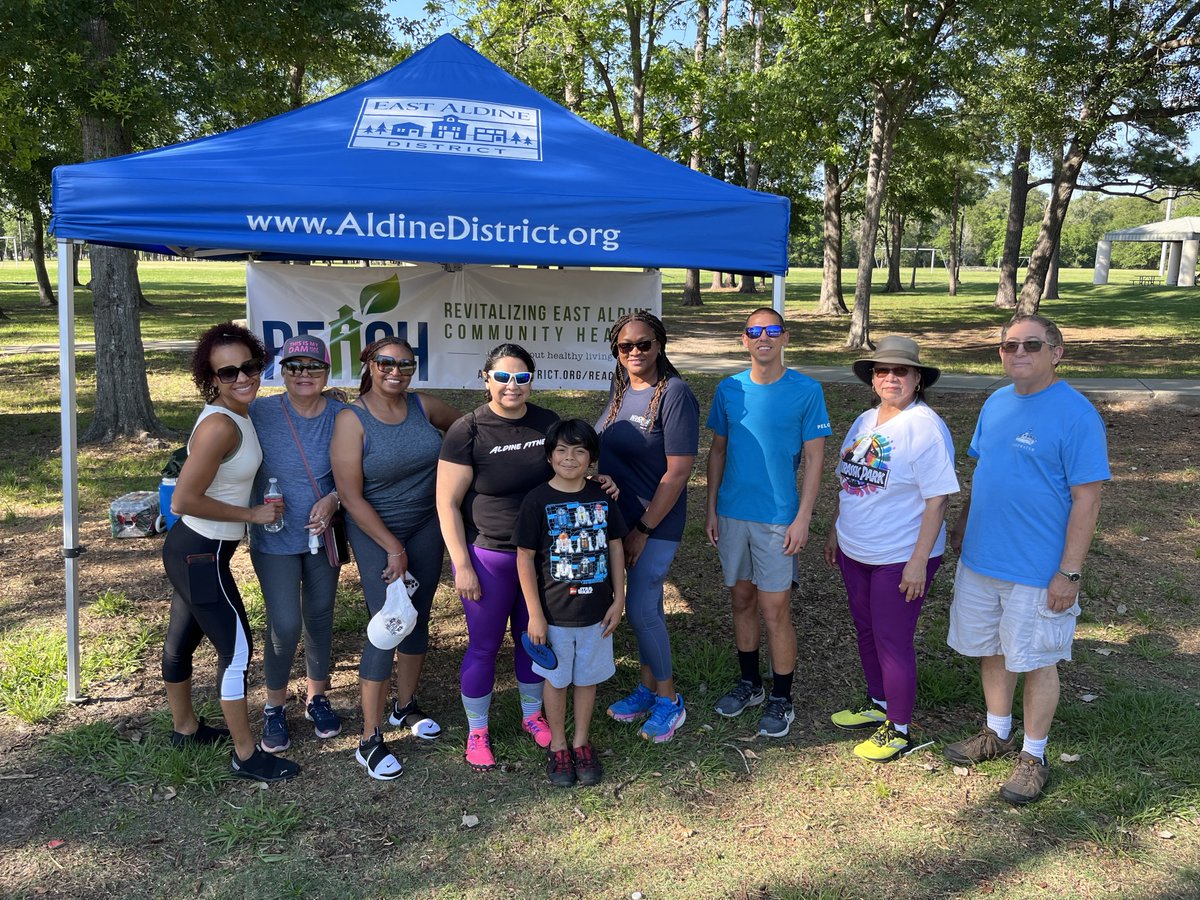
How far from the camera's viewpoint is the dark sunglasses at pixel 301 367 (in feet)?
10.6

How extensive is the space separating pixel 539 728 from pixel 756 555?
1166 millimetres

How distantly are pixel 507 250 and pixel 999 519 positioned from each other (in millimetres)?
2232

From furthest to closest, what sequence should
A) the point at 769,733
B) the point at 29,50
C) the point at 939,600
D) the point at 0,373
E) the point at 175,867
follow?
1. the point at 0,373
2. the point at 29,50
3. the point at 939,600
4. the point at 769,733
5. the point at 175,867

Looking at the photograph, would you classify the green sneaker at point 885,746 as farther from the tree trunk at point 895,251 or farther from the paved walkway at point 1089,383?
the tree trunk at point 895,251

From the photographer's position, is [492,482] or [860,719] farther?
[860,719]

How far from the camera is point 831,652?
4625mm

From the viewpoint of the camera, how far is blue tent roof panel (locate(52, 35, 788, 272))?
3574 mm

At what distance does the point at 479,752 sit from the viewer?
3.49m

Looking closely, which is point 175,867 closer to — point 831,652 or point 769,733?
point 769,733

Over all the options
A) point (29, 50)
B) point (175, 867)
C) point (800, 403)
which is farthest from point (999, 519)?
point (29, 50)

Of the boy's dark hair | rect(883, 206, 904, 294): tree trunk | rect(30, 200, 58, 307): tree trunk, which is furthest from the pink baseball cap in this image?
rect(883, 206, 904, 294): tree trunk

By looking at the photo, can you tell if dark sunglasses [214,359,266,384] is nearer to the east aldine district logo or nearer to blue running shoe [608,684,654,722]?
the east aldine district logo

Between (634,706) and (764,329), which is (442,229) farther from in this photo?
(634,706)

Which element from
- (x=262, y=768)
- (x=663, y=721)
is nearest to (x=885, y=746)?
(x=663, y=721)
